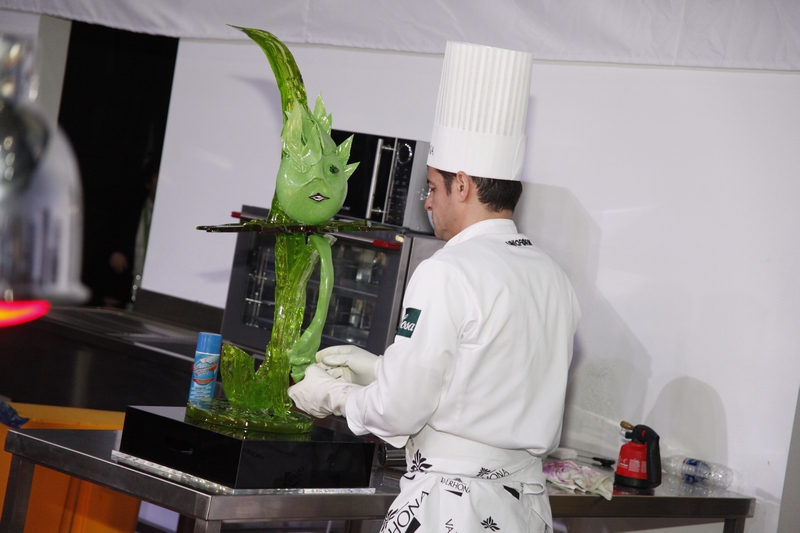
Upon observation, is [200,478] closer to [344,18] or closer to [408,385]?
[408,385]

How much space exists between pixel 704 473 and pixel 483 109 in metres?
1.74

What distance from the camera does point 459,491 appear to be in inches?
69.3

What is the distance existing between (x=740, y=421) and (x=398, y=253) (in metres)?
1.36

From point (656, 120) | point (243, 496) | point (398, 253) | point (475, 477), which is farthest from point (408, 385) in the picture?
point (656, 120)

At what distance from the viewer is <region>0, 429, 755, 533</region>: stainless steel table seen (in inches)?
66.9

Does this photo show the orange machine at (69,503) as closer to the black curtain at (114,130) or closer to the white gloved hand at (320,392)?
the white gloved hand at (320,392)

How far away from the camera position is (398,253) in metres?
3.24

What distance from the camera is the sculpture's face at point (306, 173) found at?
1.88 meters

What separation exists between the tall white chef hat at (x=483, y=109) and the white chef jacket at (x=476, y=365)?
6.8 inches

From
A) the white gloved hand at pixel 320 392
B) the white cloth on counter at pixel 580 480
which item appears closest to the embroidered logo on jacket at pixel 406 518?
the white gloved hand at pixel 320 392

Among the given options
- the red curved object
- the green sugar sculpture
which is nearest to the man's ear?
the green sugar sculpture

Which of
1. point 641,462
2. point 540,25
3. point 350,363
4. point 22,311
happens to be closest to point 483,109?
point 350,363

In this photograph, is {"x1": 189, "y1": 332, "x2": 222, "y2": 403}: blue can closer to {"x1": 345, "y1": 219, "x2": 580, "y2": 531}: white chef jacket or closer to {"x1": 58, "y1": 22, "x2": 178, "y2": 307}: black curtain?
{"x1": 345, "y1": 219, "x2": 580, "y2": 531}: white chef jacket

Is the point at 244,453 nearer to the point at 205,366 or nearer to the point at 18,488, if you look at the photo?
the point at 205,366
